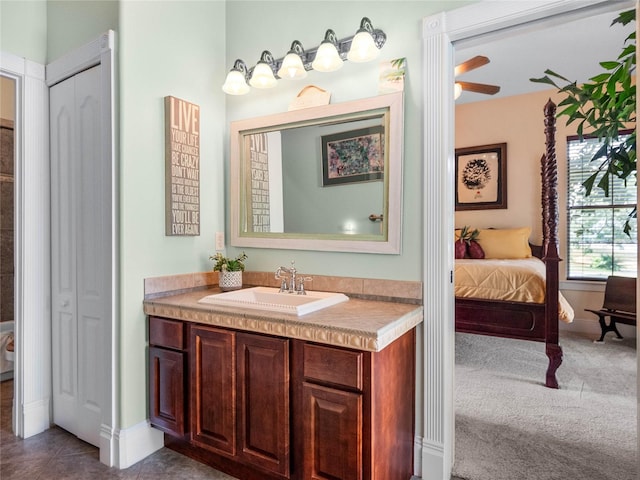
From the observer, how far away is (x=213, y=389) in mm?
1910

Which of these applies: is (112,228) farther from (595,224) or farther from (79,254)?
(595,224)

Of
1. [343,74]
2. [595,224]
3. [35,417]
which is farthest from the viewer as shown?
[595,224]

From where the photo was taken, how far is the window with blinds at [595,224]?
14.8 feet

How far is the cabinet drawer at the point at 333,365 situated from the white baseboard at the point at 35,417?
75.3 inches

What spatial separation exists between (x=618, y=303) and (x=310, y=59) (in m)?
4.09

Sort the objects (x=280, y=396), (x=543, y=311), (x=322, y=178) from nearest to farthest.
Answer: (x=280, y=396)
(x=322, y=178)
(x=543, y=311)

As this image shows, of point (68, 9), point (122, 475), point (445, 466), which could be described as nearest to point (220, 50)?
point (68, 9)

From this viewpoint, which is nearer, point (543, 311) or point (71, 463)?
point (71, 463)

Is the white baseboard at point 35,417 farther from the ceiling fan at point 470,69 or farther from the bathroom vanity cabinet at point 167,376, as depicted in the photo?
the ceiling fan at point 470,69

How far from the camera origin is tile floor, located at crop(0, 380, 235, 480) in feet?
6.49

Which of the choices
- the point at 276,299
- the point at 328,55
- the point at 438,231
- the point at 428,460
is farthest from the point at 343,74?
the point at 428,460

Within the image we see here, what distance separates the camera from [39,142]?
2.40 metres

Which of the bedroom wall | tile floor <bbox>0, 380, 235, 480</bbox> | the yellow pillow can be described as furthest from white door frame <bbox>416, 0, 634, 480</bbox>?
the bedroom wall

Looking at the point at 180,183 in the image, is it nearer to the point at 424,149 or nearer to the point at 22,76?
the point at 22,76
